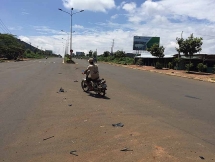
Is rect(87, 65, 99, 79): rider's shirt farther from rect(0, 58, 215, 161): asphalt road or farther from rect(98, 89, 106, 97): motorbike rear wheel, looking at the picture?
rect(0, 58, 215, 161): asphalt road

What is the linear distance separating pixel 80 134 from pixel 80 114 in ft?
6.41

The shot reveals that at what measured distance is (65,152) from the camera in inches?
190

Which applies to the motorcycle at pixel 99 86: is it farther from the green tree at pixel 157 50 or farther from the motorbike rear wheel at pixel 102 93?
the green tree at pixel 157 50

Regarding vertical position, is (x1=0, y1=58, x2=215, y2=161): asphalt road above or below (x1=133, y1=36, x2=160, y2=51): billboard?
below

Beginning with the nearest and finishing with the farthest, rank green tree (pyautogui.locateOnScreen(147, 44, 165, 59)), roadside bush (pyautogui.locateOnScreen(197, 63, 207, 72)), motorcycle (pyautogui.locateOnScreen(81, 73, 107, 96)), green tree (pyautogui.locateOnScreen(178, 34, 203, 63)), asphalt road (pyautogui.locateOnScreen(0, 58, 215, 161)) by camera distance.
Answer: asphalt road (pyautogui.locateOnScreen(0, 58, 215, 161)) → motorcycle (pyautogui.locateOnScreen(81, 73, 107, 96)) → green tree (pyautogui.locateOnScreen(178, 34, 203, 63)) → roadside bush (pyautogui.locateOnScreen(197, 63, 207, 72)) → green tree (pyautogui.locateOnScreen(147, 44, 165, 59))

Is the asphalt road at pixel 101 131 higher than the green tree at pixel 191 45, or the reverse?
the green tree at pixel 191 45

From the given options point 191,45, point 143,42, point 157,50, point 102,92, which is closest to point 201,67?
point 191,45

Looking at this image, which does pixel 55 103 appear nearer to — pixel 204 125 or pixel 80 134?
pixel 80 134

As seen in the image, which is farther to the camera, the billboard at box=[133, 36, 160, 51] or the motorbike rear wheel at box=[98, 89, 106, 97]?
the billboard at box=[133, 36, 160, 51]

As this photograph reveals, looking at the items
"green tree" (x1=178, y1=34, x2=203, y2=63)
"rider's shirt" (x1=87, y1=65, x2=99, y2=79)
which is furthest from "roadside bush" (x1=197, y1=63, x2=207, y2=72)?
"rider's shirt" (x1=87, y1=65, x2=99, y2=79)

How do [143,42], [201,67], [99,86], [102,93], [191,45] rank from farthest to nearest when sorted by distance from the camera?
[143,42] → [201,67] → [191,45] → [102,93] → [99,86]

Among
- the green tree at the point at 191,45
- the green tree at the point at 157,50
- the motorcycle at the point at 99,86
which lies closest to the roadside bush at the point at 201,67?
the green tree at the point at 191,45

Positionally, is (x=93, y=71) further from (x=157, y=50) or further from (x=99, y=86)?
(x=157, y=50)

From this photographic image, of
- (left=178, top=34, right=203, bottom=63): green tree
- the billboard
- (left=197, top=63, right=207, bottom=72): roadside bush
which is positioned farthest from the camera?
the billboard
